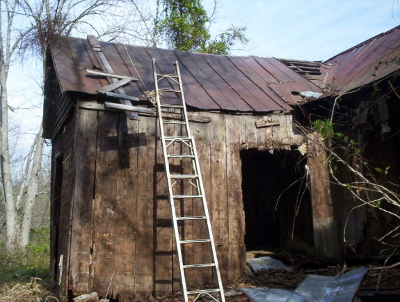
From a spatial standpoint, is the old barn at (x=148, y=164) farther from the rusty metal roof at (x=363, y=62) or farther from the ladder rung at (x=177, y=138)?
the ladder rung at (x=177, y=138)

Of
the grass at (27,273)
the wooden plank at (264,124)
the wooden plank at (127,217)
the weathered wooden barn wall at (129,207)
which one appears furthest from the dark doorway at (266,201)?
the grass at (27,273)

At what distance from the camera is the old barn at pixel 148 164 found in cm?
577

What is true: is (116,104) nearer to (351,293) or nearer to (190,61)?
(190,61)

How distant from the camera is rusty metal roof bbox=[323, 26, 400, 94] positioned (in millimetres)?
7062

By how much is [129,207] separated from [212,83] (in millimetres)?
3100

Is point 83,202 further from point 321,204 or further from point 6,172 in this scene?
point 6,172

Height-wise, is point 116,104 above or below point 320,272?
above

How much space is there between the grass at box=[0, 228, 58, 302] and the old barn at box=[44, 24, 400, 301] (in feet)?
1.96

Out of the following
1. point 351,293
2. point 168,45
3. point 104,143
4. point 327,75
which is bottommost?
point 351,293

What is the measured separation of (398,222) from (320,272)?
174 cm

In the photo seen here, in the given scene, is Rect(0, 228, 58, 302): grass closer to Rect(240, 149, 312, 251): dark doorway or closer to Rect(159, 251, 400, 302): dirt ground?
Rect(159, 251, 400, 302): dirt ground

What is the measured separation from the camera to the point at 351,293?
4.73 meters

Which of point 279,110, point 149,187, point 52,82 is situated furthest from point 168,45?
point 149,187

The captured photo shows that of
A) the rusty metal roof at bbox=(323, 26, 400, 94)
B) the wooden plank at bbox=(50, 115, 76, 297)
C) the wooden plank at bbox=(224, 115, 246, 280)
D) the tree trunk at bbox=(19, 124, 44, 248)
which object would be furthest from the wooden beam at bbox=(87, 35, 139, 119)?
the tree trunk at bbox=(19, 124, 44, 248)
